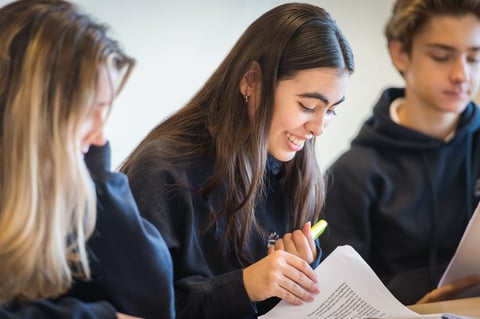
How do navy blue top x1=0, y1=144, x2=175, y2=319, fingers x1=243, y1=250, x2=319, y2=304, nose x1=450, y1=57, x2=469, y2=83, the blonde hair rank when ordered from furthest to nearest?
nose x1=450, y1=57, x2=469, y2=83 < fingers x1=243, y1=250, x2=319, y2=304 < navy blue top x1=0, y1=144, x2=175, y2=319 < the blonde hair

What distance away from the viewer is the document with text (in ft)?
3.92

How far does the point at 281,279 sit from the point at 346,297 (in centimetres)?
12

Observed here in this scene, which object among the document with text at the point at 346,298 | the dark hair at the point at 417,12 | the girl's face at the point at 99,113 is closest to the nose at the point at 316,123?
the document with text at the point at 346,298

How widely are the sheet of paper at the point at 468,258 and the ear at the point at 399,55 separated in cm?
51

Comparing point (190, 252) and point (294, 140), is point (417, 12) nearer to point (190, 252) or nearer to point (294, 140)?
point (294, 140)

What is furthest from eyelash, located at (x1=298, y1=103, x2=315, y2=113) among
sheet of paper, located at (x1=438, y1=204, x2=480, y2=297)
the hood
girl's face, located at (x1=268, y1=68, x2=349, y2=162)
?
the hood

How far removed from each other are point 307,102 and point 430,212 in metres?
0.61

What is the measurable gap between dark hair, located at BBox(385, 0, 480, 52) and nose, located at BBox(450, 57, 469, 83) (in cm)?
10

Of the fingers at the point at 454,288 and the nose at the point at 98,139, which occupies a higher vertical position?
the nose at the point at 98,139

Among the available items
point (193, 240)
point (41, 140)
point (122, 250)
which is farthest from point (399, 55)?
point (41, 140)

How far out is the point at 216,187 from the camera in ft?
4.23

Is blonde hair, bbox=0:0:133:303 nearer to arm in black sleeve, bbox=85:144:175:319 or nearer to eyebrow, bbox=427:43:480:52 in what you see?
arm in black sleeve, bbox=85:144:175:319

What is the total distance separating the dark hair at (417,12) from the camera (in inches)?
69.0

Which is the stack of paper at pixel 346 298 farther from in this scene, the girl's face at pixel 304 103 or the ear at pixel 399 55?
the ear at pixel 399 55
